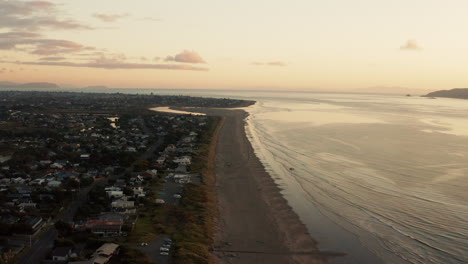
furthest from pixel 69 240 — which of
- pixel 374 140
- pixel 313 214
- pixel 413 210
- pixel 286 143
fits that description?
pixel 374 140

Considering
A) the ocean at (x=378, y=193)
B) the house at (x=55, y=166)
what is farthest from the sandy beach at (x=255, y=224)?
the house at (x=55, y=166)

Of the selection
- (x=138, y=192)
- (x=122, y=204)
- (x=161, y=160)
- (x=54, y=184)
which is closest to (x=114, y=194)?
(x=138, y=192)

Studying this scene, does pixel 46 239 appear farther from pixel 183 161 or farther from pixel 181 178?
pixel 183 161

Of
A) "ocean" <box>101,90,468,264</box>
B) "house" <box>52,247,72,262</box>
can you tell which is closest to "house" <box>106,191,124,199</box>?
"house" <box>52,247,72,262</box>

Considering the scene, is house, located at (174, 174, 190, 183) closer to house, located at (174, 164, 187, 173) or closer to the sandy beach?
house, located at (174, 164, 187, 173)

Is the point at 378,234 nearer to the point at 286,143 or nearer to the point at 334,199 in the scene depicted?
the point at 334,199

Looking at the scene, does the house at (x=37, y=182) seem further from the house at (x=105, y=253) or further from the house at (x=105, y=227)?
the house at (x=105, y=253)
